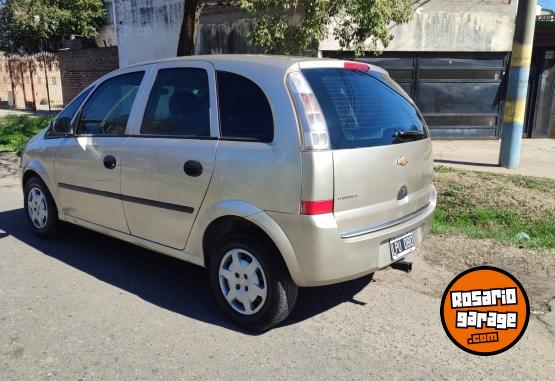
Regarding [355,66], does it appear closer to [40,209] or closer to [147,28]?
[40,209]

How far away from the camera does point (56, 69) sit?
72.3 feet

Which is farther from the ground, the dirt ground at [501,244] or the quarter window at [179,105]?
the quarter window at [179,105]

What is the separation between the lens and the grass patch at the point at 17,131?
1141cm

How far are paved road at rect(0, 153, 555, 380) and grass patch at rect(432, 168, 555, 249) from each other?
1279 mm

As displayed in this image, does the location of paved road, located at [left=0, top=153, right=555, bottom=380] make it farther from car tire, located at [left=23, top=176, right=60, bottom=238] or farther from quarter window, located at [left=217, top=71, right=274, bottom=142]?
quarter window, located at [left=217, top=71, right=274, bottom=142]

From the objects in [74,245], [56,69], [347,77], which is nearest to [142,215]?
[74,245]

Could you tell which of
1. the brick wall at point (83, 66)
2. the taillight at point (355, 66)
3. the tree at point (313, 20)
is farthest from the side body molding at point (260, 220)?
the brick wall at point (83, 66)

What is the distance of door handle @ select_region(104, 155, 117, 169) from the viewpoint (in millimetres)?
4250

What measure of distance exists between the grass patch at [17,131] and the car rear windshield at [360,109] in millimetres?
9263

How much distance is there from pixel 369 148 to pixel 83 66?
1771 centimetres

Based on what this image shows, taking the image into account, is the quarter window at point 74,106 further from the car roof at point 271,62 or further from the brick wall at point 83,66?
the brick wall at point 83,66

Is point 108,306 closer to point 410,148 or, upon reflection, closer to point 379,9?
point 410,148

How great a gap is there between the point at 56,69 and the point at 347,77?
21.5 metres

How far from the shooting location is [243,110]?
3.51 metres
